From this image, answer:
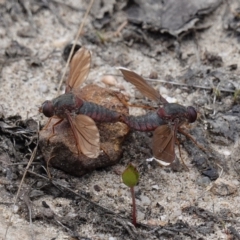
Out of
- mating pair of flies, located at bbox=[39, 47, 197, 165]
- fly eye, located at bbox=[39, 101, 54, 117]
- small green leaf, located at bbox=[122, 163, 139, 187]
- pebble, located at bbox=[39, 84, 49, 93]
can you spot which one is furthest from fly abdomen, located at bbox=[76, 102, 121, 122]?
small green leaf, located at bbox=[122, 163, 139, 187]

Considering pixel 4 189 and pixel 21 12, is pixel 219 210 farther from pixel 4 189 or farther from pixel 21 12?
pixel 21 12

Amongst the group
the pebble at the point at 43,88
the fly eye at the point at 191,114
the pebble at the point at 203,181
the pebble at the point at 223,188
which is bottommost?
the pebble at the point at 43,88

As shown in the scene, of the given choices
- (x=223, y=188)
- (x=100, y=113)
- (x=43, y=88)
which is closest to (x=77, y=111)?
(x=100, y=113)

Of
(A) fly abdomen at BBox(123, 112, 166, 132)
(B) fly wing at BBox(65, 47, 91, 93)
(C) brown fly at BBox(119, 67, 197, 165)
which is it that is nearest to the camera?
(C) brown fly at BBox(119, 67, 197, 165)

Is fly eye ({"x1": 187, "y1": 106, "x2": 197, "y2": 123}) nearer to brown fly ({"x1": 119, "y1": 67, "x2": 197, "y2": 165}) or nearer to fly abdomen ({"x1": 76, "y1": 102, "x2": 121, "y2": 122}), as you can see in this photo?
brown fly ({"x1": 119, "y1": 67, "x2": 197, "y2": 165})

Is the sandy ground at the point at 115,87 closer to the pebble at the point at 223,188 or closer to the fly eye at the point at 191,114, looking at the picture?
the pebble at the point at 223,188

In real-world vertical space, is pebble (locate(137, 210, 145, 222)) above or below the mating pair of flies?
below

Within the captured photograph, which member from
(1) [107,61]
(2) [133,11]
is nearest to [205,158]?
(1) [107,61]

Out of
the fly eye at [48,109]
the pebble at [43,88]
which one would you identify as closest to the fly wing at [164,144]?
the fly eye at [48,109]
